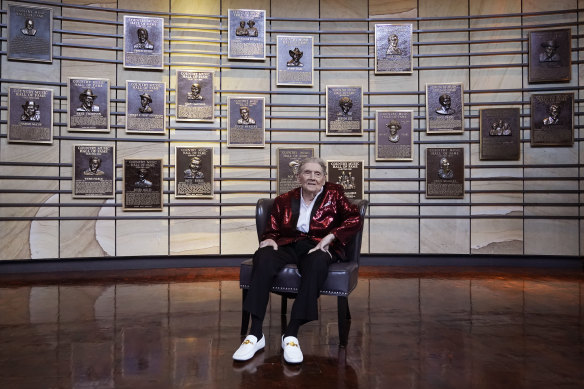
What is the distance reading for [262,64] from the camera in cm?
682

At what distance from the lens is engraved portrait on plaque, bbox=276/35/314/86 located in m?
6.77

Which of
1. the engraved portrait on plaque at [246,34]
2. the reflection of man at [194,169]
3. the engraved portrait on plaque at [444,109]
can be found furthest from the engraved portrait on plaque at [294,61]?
the engraved portrait on plaque at [444,109]

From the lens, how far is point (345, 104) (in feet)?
22.2

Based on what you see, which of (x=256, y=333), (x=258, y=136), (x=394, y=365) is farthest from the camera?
(x=258, y=136)

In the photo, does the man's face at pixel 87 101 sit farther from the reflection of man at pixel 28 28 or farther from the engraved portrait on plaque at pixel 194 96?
the engraved portrait on plaque at pixel 194 96

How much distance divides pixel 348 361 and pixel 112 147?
512 centimetres

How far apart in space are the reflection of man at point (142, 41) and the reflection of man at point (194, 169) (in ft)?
6.05

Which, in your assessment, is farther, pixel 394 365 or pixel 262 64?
pixel 262 64

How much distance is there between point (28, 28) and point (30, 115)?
1241 millimetres

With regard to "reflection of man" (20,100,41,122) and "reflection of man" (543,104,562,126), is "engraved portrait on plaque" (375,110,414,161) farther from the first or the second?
"reflection of man" (20,100,41,122)

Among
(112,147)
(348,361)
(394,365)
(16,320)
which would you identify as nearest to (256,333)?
(348,361)

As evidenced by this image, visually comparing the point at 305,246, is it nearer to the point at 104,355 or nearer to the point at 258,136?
the point at 104,355

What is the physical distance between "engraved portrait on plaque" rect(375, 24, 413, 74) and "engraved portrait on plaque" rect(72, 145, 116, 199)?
4.39 m

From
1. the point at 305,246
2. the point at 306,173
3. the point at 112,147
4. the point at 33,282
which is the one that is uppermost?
the point at 112,147
